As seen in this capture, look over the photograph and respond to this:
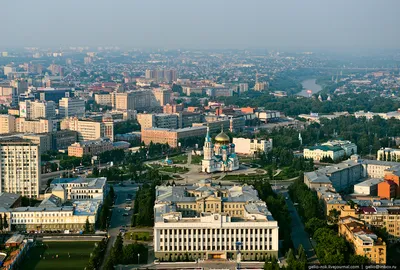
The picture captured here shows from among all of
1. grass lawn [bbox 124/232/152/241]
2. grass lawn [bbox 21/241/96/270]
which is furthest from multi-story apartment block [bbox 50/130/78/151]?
grass lawn [bbox 21/241/96/270]

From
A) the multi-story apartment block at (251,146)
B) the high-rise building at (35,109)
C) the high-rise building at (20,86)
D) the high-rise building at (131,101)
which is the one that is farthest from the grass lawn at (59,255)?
the high-rise building at (20,86)

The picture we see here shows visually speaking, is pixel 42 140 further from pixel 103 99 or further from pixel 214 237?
pixel 103 99

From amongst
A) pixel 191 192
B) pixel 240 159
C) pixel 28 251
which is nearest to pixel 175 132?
pixel 240 159

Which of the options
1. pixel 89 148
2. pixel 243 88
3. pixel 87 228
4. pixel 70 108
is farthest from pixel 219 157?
pixel 243 88

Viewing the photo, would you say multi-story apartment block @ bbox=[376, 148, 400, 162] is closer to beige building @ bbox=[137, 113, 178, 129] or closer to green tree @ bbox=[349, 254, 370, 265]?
beige building @ bbox=[137, 113, 178, 129]

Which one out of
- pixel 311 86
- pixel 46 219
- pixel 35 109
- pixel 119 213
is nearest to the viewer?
pixel 46 219

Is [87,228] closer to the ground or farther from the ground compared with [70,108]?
closer to the ground
